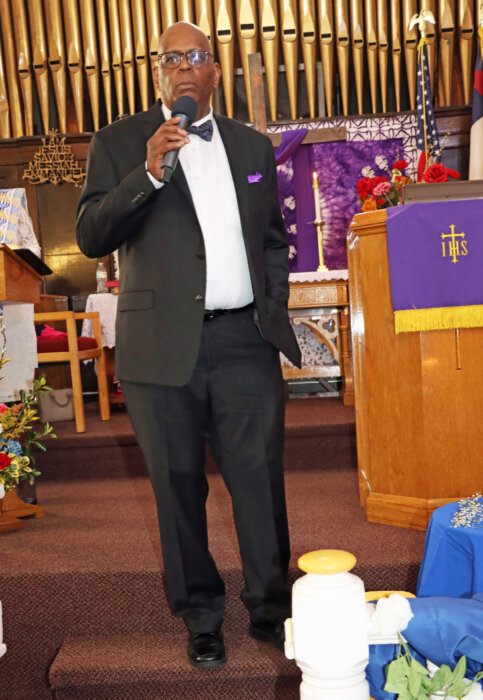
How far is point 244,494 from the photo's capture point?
1.82 m

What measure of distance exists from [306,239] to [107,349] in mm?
1772

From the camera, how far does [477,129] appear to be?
5.35 metres

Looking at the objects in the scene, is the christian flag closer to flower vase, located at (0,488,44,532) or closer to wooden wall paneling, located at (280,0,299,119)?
wooden wall paneling, located at (280,0,299,119)

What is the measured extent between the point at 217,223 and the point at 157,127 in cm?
30

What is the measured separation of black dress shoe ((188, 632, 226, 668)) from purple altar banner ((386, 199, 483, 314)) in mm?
1241

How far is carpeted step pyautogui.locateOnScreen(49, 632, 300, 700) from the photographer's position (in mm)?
1848

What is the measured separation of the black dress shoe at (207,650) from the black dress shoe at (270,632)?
98mm

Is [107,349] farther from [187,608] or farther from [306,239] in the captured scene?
[187,608]

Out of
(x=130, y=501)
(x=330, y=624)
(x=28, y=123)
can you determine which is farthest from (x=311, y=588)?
(x=28, y=123)

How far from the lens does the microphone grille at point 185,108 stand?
158cm

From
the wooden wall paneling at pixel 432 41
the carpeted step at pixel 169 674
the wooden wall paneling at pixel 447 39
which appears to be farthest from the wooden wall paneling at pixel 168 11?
the carpeted step at pixel 169 674

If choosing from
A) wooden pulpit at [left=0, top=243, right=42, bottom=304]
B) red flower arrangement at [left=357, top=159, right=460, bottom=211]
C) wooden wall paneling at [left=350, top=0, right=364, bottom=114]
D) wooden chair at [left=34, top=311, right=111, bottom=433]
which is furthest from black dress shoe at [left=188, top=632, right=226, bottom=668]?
wooden wall paneling at [left=350, top=0, right=364, bottom=114]

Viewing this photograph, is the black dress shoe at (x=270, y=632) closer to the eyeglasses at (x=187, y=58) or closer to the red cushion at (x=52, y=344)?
the eyeglasses at (x=187, y=58)

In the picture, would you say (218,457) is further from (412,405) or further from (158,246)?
(412,405)
